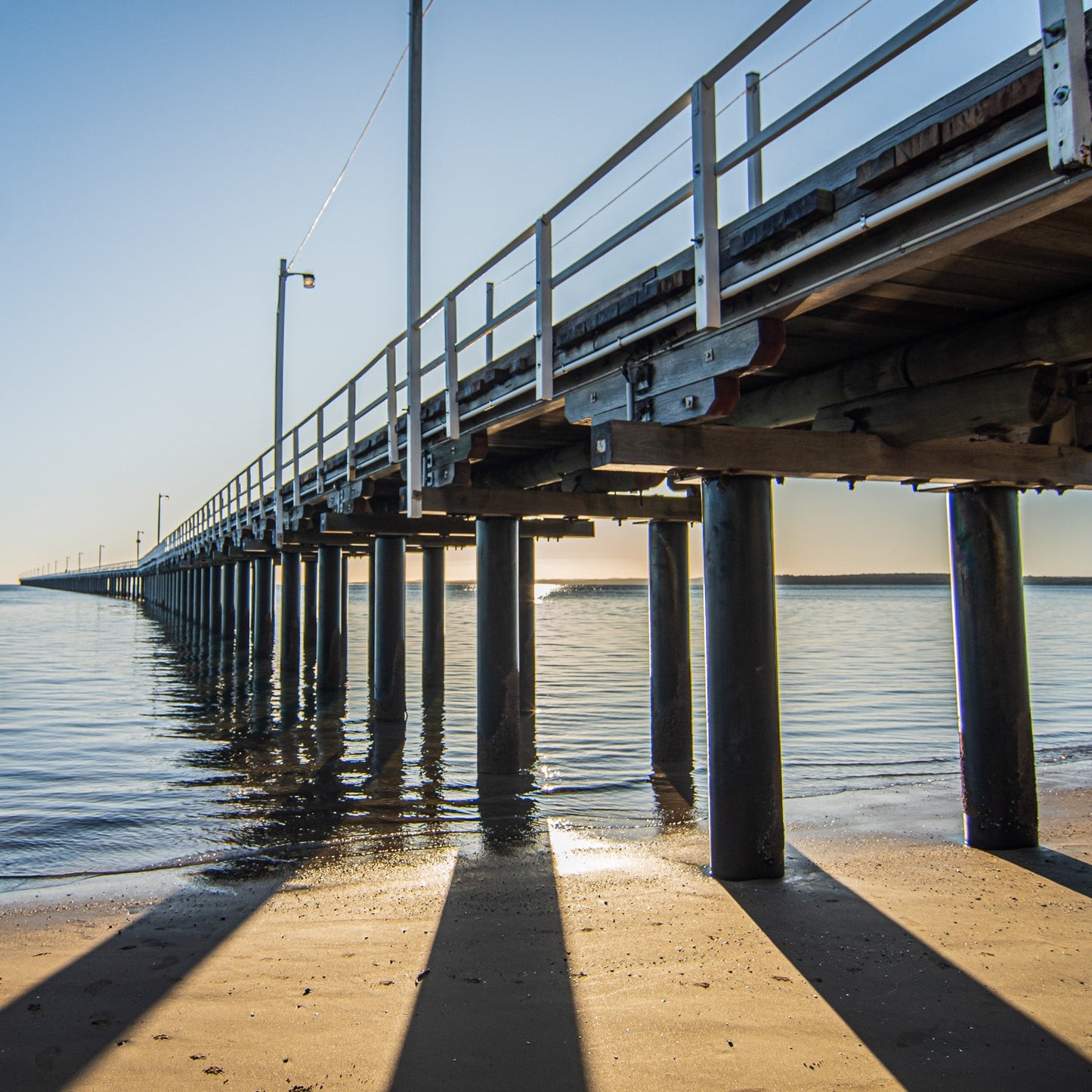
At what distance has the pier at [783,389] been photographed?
346 centimetres

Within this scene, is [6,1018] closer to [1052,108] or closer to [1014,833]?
[1052,108]

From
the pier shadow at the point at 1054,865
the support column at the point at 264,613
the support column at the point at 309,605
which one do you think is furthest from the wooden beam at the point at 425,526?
the support column at the point at 264,613

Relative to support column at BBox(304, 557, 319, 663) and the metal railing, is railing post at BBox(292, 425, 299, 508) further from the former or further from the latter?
support column at BBox(304, 557, 319, 663)

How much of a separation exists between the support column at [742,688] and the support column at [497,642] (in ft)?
14.6

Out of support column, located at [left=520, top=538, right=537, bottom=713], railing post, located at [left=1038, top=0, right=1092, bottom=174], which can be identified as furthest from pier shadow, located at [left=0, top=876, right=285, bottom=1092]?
support column, located at [left=520, top=538, right=537, bottom=713]

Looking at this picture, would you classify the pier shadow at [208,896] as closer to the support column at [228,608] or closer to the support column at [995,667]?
the support column at [995,667]

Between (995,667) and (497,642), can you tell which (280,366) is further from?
(995,667)

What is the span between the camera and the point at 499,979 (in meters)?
4.85

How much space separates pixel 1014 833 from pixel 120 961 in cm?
603

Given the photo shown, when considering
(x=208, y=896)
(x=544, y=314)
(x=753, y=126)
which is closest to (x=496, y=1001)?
(x=208, y=896)

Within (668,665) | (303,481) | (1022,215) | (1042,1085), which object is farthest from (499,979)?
(303,481)

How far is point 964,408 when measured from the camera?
5.49 m

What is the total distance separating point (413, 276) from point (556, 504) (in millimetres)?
2827

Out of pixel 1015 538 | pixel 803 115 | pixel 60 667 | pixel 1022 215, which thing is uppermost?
pixel 803 115
